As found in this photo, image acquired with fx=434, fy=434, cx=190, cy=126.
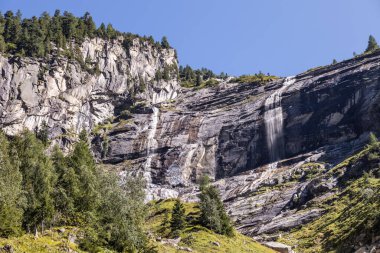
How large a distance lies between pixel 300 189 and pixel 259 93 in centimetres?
6501

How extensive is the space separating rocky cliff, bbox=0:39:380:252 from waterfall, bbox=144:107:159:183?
381mm

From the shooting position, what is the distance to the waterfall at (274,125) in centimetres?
12738

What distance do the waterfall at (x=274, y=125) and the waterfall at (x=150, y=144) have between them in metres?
36.3

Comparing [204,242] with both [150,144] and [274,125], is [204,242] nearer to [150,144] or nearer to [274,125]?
[274,125]

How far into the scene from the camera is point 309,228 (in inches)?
3130

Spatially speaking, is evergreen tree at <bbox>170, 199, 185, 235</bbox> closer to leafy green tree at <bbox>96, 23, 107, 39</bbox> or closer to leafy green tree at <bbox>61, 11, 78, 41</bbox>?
leafy green tree at <bbox>61, 11, 78, 41</bbox>

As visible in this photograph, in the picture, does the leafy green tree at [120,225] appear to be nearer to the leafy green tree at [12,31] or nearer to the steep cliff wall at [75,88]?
the steep cliff wall at [75,88]

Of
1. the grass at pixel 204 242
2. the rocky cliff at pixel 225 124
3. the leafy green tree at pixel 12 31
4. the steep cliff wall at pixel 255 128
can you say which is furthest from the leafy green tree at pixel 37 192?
the leafy green tree at pixel 12 31

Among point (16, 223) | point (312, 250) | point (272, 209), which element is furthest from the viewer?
point (272, 209)

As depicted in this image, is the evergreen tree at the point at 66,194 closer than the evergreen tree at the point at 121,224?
No

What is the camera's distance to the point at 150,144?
14300 centimetres

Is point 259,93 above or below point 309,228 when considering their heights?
above

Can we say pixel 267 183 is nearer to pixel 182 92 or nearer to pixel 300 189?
pixel 300 189

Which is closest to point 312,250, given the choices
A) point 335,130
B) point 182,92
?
point 335,130
